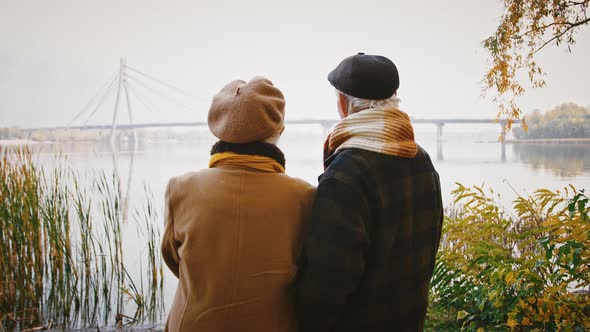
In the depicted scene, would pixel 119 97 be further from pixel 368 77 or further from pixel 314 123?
pixel 368 77

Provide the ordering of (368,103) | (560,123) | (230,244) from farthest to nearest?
(560,123)
(368,103)
(230,244)

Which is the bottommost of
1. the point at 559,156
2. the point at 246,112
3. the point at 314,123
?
the point at 559,156

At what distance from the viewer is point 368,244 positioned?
3.04ft

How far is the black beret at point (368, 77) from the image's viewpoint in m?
0.98

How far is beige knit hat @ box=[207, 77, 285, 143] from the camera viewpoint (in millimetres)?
900

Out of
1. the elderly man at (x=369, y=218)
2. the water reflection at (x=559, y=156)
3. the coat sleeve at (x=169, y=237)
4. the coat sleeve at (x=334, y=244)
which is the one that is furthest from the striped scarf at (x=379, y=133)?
the water reflection at (x=559, y=156)

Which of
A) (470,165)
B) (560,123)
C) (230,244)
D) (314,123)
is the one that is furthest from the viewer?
(470,165)

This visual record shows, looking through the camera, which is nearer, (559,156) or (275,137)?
(275,137)

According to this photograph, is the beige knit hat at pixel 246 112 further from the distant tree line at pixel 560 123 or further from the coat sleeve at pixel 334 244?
the distant tree line at pixel 560 123

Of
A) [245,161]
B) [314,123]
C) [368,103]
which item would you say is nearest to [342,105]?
[368,103]

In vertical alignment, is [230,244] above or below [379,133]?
below

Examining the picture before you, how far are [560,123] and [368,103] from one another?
4.80 meters

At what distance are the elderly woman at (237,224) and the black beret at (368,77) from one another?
18 cm

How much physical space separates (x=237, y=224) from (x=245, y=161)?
5.2 inches
